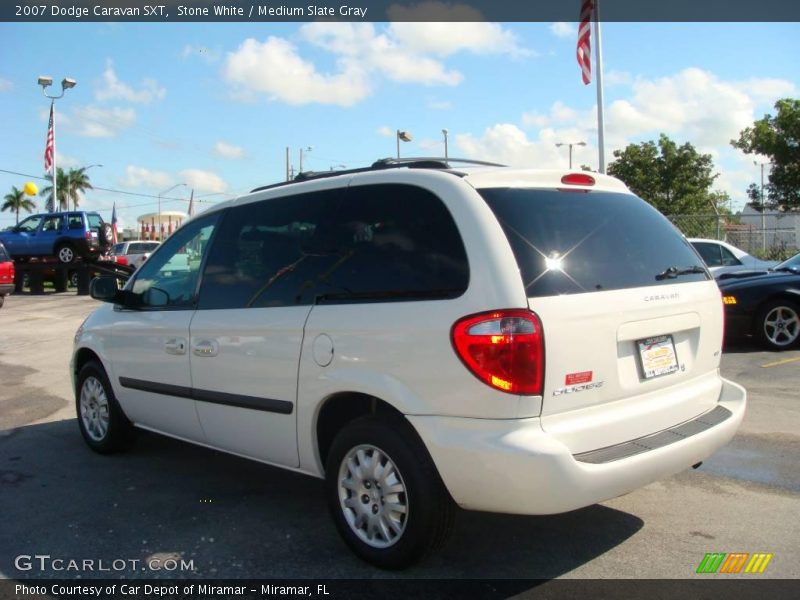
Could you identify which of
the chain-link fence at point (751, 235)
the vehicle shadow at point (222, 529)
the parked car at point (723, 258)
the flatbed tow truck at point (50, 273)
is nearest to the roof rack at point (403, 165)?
the vehicle shadow at point (222, 529)

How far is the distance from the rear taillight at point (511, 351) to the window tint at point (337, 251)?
0.23 m

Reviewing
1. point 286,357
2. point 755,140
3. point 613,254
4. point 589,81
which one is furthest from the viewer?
point 755,140

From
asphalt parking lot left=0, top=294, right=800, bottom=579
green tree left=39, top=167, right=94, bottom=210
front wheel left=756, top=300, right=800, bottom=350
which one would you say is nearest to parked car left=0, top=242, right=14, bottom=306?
asphalt parking lot left=0, top=294, right=800, bottom=579

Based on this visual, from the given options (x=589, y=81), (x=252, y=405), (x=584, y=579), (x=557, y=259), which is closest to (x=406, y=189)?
(x=557, y=259)

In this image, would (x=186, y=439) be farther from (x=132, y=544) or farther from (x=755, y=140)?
(x=755, y=140)

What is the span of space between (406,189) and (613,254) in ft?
3.39

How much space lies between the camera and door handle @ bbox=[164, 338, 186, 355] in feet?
14.6

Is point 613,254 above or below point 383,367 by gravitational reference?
above

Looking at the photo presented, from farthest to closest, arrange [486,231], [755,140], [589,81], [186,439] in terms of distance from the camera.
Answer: [755,140], [589,81], [186,439], [486,231]

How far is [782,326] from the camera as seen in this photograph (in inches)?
370

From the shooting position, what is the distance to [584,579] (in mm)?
3266

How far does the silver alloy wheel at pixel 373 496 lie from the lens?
328cm

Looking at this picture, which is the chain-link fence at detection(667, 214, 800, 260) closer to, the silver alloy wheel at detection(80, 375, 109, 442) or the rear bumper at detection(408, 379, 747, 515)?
the silver alloy wheel at detection(80, 375, 109, 442)

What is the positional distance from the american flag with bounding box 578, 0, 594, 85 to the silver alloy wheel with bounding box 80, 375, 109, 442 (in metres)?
15.8
